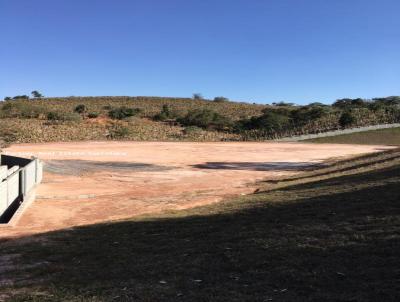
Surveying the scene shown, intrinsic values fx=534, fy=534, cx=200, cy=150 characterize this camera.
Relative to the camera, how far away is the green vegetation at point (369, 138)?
55119 millimetres

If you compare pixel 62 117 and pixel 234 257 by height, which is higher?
pixel 62 117

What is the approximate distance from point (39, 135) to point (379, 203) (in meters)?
53.7

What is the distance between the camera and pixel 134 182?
2234 cm

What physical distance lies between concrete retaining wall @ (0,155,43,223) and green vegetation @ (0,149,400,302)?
105 inches

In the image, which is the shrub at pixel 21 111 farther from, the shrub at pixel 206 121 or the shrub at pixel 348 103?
the shrub at pixel 348 103

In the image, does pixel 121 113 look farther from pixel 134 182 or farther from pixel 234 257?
pixel 234 257

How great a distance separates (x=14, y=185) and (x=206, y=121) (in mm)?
64456

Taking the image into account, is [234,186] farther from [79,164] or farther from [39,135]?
[39,135]

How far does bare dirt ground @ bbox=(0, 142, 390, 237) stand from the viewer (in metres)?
14.3

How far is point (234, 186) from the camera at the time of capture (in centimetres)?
2039

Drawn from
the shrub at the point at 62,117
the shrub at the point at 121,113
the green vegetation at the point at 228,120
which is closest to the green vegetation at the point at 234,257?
the green vegetation at the point at 228,120

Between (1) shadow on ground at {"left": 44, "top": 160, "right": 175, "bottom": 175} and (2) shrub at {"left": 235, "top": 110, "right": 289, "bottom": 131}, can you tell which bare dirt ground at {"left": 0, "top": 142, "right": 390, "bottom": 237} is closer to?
(1) shadow on ground at {"left": 44, "top": 160, "right": 175, "bottom": 175}

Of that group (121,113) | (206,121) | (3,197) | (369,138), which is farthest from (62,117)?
(3,197)

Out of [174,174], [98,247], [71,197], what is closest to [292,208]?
[98,247]
